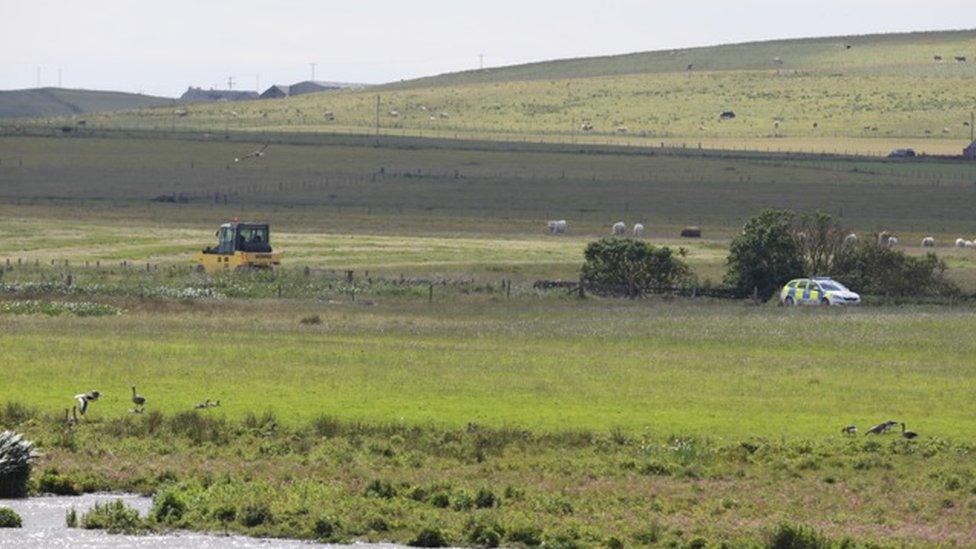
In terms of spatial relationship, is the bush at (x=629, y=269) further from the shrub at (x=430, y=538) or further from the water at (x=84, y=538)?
the shrub at (x=430, y=538)

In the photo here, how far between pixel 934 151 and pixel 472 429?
158877 mm

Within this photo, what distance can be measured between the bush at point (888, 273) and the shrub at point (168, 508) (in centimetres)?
4698

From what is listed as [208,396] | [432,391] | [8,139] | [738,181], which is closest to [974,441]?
[432,391]

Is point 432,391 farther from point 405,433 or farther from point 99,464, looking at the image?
point 99,464

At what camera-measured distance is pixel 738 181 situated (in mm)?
151125

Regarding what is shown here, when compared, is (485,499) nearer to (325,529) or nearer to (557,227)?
(325,529)

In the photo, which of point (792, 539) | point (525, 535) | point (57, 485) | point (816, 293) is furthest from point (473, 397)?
point (816, 293)

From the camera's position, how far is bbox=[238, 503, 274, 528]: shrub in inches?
1328

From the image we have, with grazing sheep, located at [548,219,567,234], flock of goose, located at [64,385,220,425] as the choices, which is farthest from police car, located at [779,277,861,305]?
grazing sheep, located at [548,219,567,234]

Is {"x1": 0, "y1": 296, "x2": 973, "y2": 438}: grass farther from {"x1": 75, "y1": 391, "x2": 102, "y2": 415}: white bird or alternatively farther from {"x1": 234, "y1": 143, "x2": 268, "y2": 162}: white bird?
{"x1": 234, "y1": 143, "x2": 268, "y2": 162}: white bird

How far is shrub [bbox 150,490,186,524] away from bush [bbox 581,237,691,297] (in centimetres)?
4353

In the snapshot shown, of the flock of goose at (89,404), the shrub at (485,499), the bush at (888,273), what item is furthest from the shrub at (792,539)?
the bush at (888,273)

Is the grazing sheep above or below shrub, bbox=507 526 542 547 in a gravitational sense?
below

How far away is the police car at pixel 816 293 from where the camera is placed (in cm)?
7131
